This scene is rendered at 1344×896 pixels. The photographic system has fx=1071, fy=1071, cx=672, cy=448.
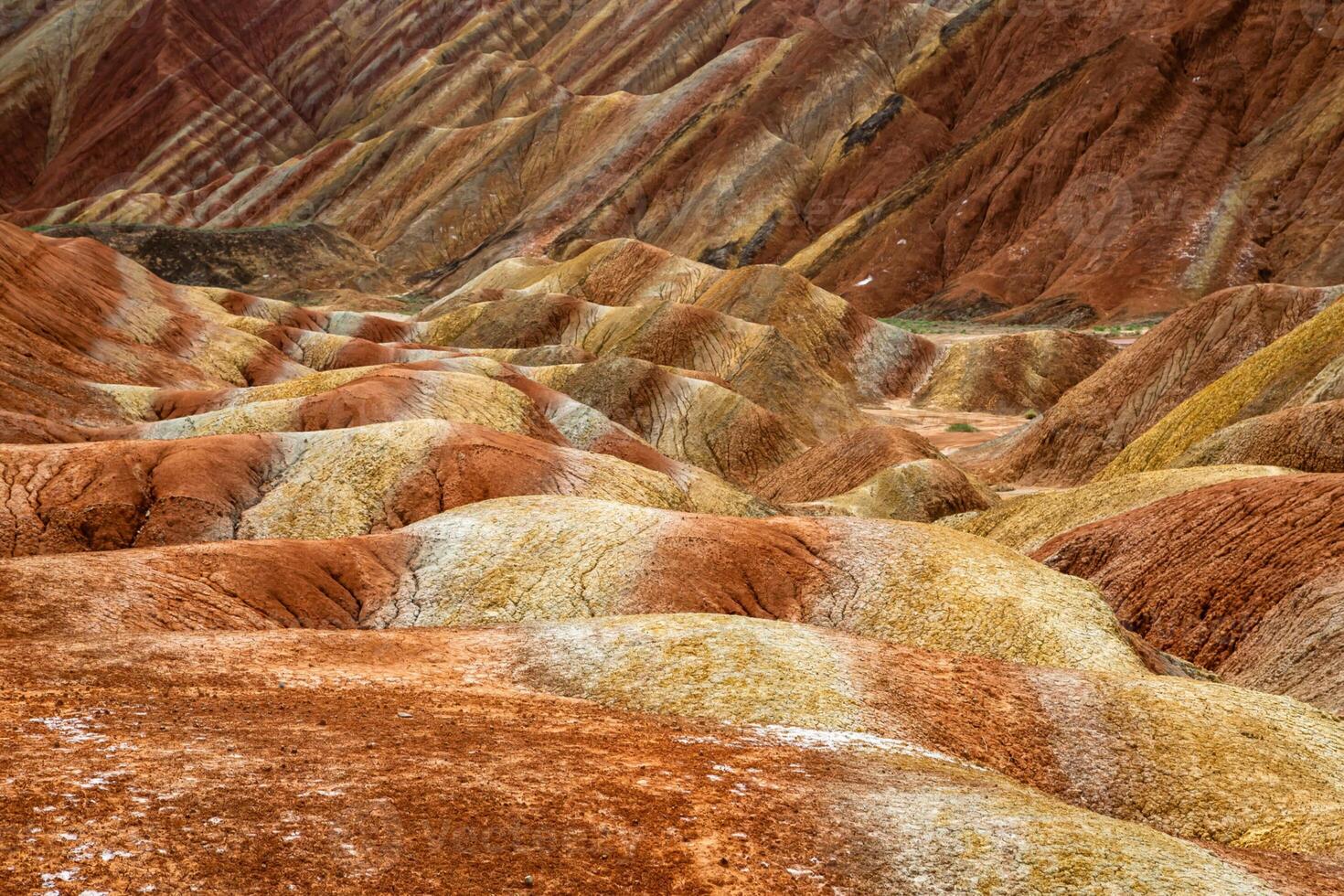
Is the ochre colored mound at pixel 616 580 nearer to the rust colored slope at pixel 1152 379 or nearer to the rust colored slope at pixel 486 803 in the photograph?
the rust colored slope at pixel 486 803

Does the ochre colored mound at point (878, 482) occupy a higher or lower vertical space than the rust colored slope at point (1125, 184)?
lower

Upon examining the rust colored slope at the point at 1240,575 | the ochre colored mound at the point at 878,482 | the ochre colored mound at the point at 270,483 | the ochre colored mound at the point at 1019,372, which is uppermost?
the ochre colored mound at the point at 1019,372

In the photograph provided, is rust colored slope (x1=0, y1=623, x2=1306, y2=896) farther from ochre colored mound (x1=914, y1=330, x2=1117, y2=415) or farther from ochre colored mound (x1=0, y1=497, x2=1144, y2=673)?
ochre colored mound (x1=914, y1=330, x2=1117, y2=415)

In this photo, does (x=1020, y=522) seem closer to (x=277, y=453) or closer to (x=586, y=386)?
(x=277, y=453)

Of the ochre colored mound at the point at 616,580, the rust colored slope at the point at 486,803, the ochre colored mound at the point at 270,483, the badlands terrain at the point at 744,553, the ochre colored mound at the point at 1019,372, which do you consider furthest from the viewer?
the ochre colored mound at the point at 1019,372

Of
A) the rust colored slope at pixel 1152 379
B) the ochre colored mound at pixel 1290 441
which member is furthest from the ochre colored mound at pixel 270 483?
the rust colored slope at pixel 1152 379

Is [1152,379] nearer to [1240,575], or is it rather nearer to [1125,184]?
[1240,575]

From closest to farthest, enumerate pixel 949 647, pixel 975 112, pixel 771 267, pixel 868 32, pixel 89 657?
pixel 89 657, pixel 949 647, pixel 771 267, pixel 975 112, pixel 868 32

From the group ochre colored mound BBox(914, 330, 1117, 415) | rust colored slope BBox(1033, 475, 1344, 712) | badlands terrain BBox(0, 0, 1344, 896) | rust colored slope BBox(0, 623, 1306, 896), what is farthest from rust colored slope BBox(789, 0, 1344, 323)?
rust colored slope BBox(0, 623, 1306, 896)

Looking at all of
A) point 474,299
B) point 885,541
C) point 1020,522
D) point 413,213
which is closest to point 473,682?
point 885,541
